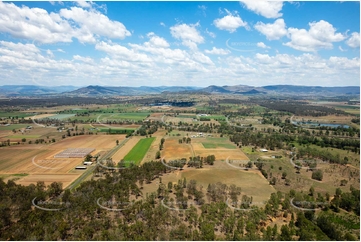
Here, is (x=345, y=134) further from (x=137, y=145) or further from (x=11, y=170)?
(x=11, y=170)

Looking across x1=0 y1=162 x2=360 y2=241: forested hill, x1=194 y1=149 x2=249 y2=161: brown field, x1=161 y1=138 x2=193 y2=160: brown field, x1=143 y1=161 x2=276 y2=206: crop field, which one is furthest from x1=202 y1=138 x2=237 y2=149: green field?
x1=0 y1=162 x2=360 y2=241: forested hill

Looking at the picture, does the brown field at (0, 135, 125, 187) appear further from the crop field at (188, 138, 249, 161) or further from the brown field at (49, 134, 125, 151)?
the crop field at (188, 138, 249, 161)

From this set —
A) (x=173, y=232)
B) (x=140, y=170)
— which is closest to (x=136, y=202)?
(x=173, y=232)

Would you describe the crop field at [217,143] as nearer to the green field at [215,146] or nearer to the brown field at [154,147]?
the green field at [215,146]

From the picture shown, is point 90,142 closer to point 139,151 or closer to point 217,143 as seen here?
point 139,151

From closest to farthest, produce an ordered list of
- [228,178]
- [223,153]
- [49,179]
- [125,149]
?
[49,179]
[228,178]
[223,153]
[125,149]

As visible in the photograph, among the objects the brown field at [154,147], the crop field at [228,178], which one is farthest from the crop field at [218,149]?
the brown field at [154,147]

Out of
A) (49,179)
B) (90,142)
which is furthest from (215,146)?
(49,179)
